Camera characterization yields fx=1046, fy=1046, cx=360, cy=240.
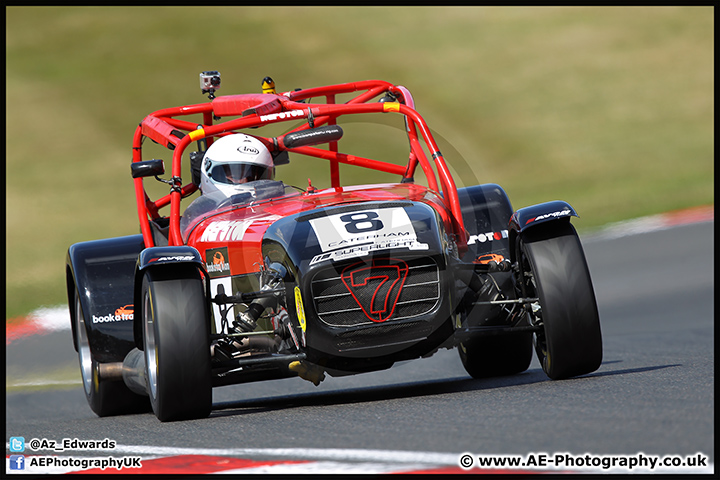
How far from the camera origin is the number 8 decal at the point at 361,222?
239 inches

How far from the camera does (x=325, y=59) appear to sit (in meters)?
32.5

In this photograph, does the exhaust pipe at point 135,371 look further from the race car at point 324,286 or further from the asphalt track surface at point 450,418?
the asphalt track surface at point 450,418

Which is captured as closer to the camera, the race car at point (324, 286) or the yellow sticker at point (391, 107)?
the race car at point (324, 286)

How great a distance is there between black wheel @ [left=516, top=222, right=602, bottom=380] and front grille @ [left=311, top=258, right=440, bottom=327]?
0.76 meters

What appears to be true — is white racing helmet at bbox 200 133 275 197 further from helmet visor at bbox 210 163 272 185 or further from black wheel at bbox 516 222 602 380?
black wheel at bbox 516 222 602 380

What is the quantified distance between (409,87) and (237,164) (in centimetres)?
2276

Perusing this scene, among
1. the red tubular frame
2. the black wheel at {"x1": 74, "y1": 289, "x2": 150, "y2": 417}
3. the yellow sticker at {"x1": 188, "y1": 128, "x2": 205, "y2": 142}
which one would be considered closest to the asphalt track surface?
the black wheel at {"x1": 74, "y1": 289, "x2": 150, "y2": 417}

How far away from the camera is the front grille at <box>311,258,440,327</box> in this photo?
596 cm

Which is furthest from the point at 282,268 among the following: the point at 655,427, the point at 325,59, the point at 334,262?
the point at 325,59

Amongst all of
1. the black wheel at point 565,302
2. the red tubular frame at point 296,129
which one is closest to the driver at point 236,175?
the red tubular frame at point 296,129

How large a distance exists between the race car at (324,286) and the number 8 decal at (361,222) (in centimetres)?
1

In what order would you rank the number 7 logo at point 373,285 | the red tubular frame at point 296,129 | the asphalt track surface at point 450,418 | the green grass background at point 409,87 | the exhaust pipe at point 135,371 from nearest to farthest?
the asphalt track surface at point 450,418 → the number 7 logo at point 373,285 → the exhaust pipe at point 135,371 → the red tubular frame at point 296,129 → the green grass background at point 409,87

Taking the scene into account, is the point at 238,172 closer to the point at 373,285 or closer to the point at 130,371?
the point at 130,371

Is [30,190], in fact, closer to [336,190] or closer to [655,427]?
[336,190]
